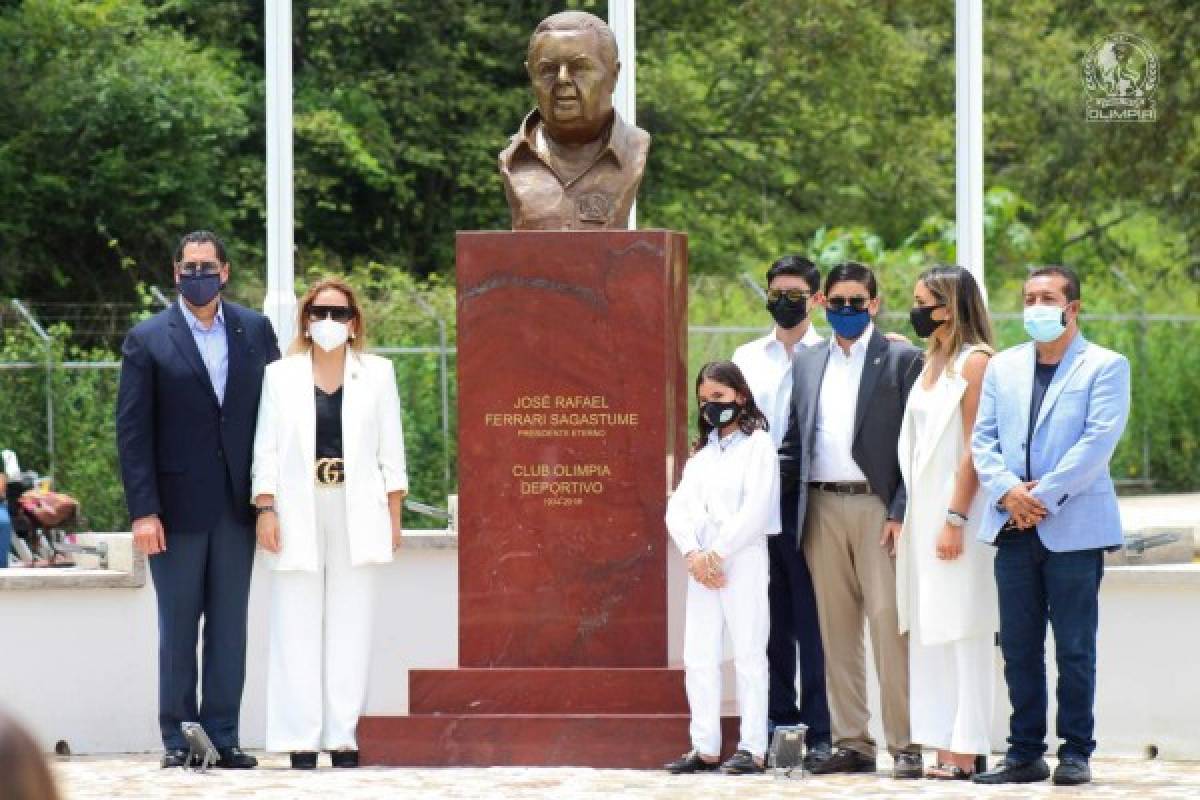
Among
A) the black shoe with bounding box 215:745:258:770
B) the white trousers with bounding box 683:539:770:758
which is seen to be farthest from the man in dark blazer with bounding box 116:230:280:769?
the white trousers with bounding box 683:539:770:758

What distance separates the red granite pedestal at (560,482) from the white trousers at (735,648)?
0.38 meters

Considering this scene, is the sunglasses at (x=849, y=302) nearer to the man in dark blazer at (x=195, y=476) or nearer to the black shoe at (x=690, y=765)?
the black shoe at (x=690, y=765)

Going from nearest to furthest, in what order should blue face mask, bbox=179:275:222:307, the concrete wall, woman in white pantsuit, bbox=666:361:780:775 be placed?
woman in white pantsuit, bbox=666:361:780:775 < blue face mask, bbox=179:275:222:307 < the concrete wall

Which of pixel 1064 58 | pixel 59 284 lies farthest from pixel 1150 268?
pixel 59 284

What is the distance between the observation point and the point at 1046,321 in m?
8.94

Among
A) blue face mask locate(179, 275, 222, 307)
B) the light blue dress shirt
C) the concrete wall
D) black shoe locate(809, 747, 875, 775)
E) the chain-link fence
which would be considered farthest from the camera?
the chain-link fence

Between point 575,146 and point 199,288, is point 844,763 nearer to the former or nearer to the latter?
point 575,146

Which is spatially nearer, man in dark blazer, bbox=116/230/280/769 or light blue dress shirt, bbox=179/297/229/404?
man in dark blazer, bbox=116/230/280/769

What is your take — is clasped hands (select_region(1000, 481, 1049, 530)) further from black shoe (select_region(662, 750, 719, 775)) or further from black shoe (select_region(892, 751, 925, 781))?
black shoe (select_region(662, 750, 719, 775))

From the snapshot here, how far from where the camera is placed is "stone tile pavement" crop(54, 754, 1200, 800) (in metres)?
8.70

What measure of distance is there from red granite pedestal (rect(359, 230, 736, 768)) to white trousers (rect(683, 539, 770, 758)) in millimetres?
383

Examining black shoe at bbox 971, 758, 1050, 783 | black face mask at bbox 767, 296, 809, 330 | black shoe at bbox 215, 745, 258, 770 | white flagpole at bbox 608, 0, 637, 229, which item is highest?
white flagpole at bbox 608, 0, 637, 229

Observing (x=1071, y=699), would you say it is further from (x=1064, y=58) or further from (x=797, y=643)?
(x=1064, y=58)

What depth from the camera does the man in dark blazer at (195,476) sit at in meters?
9.85
